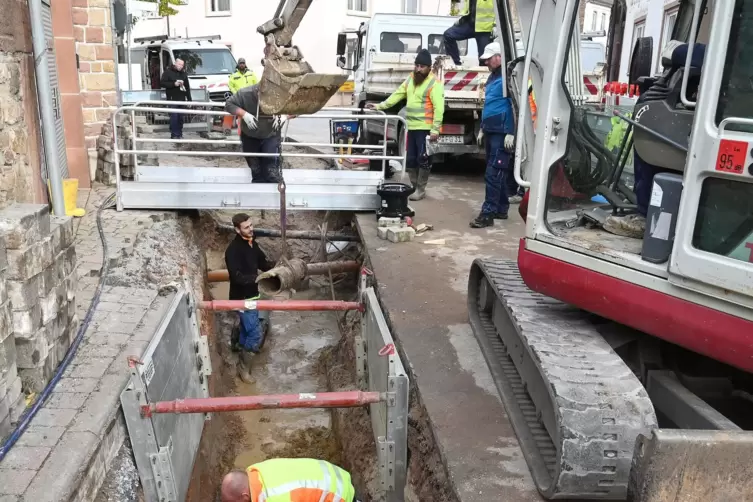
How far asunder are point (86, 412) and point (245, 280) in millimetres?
3025

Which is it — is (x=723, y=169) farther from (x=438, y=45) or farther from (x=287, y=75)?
(x=438, y=45)

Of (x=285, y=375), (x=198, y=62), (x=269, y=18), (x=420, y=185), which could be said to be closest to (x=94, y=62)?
(x=420, y=185)

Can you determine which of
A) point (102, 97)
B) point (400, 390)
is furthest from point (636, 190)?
point (102, 97)

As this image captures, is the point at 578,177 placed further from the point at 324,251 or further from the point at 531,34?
the point at 324,251

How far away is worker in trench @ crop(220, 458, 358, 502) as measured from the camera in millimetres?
2898

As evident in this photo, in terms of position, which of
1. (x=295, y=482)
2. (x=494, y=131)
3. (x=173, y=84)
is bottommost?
(x=295, y=482)

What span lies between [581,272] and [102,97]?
7.92 meters

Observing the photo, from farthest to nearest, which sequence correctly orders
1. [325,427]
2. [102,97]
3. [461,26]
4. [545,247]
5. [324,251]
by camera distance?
[102,97]
[324,251]
[461,26]
[325,427]
[545,247]

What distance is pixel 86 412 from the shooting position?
347 centimetres

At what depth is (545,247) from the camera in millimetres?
3326

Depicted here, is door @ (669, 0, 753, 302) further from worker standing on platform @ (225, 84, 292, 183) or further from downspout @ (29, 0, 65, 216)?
worker standing on platform @ (225, 84, 292, 183)

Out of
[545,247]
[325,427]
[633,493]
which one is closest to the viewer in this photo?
[633,493]

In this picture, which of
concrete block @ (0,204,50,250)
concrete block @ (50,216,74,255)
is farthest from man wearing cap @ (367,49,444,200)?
concrete block @ (0,204,50,250)

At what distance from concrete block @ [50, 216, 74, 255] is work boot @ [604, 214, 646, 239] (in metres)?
3.08
